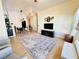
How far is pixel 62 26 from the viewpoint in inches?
208

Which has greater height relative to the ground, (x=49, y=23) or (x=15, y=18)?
(x=15, y=18)

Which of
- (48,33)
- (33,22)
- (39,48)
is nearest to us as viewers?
(39,48)

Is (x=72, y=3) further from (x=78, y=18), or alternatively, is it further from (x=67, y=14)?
(x=78, y=18)

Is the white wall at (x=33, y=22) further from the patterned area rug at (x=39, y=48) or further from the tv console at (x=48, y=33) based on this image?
the patterned area rug at (x=39, y=48)

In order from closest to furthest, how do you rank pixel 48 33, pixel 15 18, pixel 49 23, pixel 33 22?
pixel 48 33
pixel 49 23
pixel 15 18
pixel 33 22

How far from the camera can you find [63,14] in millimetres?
5113

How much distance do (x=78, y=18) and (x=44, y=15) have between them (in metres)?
3.09

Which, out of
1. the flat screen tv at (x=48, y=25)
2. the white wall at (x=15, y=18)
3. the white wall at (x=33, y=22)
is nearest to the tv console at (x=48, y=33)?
the flat screen tv at (x=48, y=25)

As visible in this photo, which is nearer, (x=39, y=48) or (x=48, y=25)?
(x=39, y=48)

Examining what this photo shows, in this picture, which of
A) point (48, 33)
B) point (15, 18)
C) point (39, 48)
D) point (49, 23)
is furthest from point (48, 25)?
point (15, 18)

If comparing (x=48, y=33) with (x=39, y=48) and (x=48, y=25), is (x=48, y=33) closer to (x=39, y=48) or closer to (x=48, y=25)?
(x=48, y=25)

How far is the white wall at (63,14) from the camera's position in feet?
15.4

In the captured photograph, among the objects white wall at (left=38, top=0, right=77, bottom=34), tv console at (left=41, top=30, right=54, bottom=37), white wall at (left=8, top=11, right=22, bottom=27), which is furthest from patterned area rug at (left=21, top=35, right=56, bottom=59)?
white wall at (left=8, top=11, right=22, bottom=27)

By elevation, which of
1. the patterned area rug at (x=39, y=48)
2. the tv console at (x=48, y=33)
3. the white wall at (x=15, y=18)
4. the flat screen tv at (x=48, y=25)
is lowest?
the patterned area rug at (x=39, y=48)
